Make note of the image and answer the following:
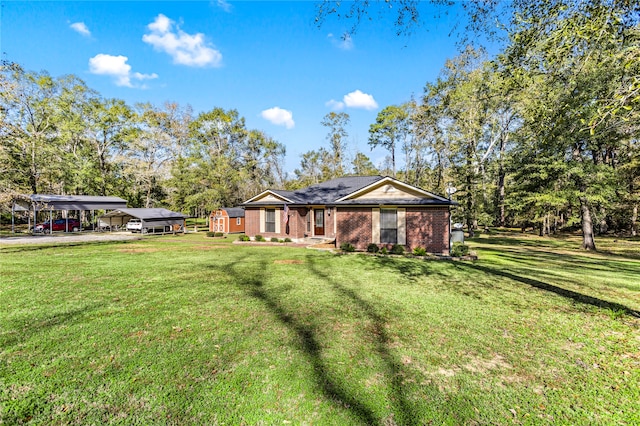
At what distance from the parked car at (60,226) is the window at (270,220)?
21.0 m

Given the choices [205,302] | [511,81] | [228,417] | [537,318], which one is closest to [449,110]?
[511,81]

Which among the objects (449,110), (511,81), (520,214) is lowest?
(520,214)

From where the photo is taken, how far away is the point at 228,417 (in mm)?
2793

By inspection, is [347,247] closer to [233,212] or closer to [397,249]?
[397,249]

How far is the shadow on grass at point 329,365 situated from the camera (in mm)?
2918

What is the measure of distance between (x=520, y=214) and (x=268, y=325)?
29700mm

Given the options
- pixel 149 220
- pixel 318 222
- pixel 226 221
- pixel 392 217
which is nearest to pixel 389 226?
pixel 392 217

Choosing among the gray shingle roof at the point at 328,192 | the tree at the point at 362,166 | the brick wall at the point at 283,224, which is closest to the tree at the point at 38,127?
the brick wall at the point at 283,224

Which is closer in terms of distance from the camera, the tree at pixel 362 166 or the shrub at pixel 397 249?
the shrub at pixel 397 249

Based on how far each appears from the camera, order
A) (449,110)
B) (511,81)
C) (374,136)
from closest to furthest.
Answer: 1. (511,81)
2. (449,110)
3. (374,136)

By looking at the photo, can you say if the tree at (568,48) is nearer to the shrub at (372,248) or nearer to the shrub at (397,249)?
the shrub at (397,249)

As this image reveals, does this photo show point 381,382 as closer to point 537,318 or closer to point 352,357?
point 352,357

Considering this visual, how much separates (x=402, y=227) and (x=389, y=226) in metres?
0.66

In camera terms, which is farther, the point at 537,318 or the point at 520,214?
the point at 520,214
